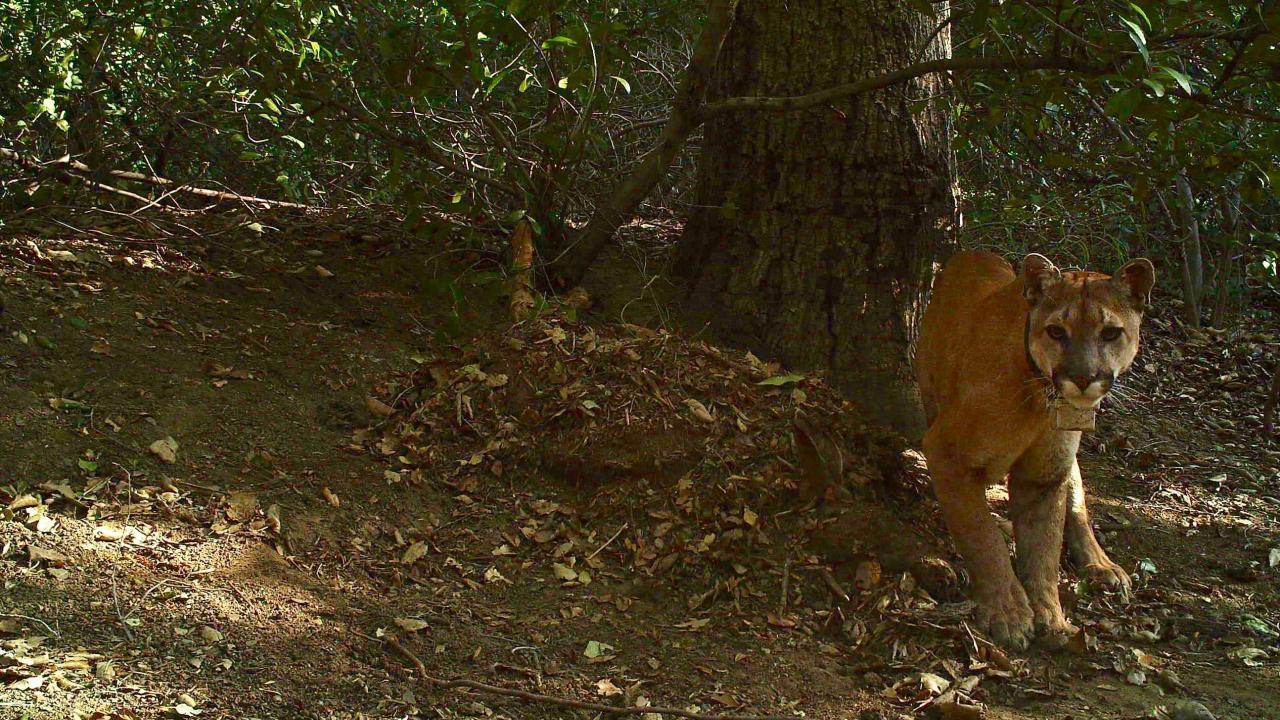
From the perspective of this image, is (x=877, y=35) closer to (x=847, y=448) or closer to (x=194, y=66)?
(x=847, y=448)

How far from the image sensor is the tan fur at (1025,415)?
3.94 meters

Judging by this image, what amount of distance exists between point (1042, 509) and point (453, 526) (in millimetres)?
2453

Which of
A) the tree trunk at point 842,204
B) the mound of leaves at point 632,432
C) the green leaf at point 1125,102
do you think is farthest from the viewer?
the tree trunk at point 842,204

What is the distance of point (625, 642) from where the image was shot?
4020 millimetres

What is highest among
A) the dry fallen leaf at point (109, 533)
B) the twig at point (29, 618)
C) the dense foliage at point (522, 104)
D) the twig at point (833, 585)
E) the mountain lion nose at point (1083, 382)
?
the dense foliage at point (522, 104)

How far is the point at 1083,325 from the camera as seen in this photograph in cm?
392

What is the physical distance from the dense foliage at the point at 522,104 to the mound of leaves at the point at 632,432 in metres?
0.82

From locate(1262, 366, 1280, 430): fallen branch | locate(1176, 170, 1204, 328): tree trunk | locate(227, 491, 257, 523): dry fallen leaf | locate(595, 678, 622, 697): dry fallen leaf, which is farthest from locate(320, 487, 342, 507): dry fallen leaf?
locate(1176, 170, 1204, 328): tree trunk

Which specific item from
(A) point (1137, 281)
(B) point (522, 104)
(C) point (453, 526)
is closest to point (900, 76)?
(A) point (1137, 281)

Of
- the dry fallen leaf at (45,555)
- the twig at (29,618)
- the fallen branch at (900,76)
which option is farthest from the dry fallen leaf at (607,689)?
the fallen branch at (900,76)

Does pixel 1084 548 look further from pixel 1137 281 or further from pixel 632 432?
pixel 632 432

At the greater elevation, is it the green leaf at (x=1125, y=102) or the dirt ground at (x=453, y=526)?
the green leaf at (x=1125, y=102)

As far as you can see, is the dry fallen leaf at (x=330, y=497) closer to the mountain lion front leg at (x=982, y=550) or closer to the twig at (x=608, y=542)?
the twig at (x=608, y=542)

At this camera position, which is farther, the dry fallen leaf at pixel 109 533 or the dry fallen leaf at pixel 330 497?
the dry fallen leaf at pixel 330 497
